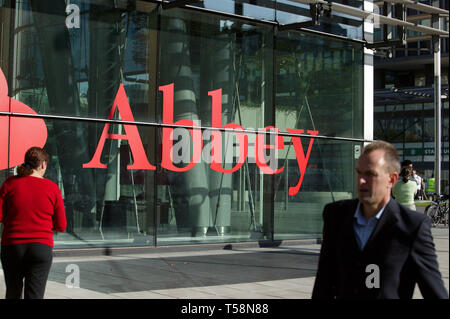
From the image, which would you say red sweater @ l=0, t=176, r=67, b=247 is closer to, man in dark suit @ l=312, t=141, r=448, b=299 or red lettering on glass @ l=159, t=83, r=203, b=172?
man in dark suit @ l=312, t=141, r=448, b=299

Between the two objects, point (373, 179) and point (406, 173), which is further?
point (406, 173)

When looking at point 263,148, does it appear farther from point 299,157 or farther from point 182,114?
point 182,114

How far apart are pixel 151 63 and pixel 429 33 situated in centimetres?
734

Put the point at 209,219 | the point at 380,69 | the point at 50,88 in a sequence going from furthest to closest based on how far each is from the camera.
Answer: the point at 380,69
the point at 209,219
the point at 50,88

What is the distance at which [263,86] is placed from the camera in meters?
15.5

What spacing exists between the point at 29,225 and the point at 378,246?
313cm

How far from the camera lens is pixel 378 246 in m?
3.08

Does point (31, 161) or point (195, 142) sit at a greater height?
point (195, 142)

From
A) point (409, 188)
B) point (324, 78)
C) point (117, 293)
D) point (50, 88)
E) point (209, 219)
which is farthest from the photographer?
point (324, 78)

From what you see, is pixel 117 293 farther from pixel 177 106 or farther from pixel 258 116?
pixel 258 116

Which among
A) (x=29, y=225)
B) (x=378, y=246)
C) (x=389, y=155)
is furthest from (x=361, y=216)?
(x=29, y=225)

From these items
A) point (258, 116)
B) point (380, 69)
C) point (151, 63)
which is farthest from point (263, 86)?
point (380, 69)

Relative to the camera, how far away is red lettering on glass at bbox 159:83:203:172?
13930mm

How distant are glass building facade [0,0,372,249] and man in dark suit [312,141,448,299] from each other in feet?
31.2
